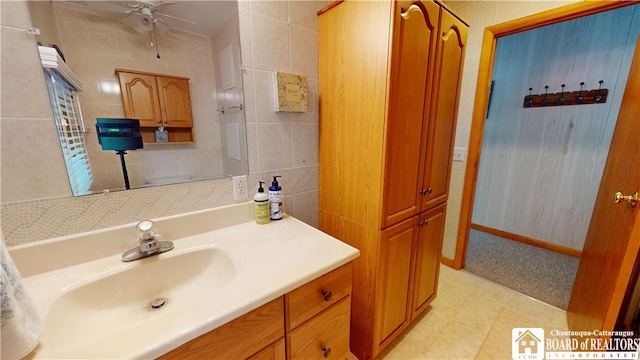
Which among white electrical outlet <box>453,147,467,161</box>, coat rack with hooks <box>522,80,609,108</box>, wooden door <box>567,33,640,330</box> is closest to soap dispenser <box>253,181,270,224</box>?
wooden door <box>567,33,640,330</box>

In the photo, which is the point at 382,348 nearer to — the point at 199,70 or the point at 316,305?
the point at 316,305

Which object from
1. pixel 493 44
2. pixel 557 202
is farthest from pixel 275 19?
pixel 557 202

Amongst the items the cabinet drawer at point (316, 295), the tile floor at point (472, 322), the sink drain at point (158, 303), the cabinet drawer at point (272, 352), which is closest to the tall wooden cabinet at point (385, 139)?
the tile floor at point (472, 322)

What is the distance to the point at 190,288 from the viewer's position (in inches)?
33.5

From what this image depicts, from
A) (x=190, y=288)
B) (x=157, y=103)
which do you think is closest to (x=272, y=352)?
(x=190, y=288)

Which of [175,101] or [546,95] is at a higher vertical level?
[546,95]

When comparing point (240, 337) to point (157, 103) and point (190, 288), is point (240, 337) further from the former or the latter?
point (157, 103)

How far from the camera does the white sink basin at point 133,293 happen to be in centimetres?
62

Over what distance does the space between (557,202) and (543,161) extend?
440mm

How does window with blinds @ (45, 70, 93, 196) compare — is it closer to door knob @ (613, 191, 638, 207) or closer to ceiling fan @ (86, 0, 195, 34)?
ceiling fan @ (86, 0, 195, 34)

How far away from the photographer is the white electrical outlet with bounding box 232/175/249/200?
3.58 ft

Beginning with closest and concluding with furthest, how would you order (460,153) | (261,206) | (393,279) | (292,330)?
(292,330) → (261,206) → (393,279) → (460,153)

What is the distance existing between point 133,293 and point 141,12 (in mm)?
967

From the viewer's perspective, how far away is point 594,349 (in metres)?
1.13
